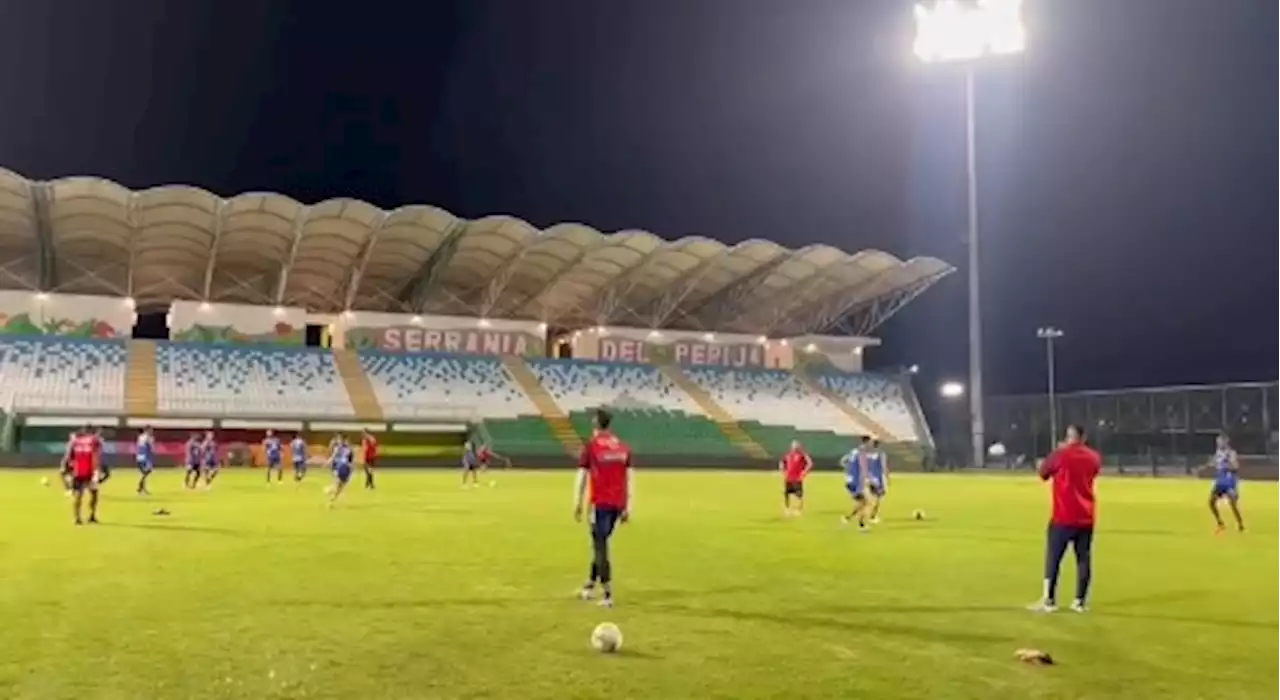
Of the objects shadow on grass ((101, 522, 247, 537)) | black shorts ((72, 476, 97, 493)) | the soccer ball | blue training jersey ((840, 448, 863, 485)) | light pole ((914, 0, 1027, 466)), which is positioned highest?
light pole ((914, 0, 1027, 466))

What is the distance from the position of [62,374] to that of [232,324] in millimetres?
11831

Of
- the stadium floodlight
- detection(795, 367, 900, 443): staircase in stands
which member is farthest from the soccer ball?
detection(795, 367, 900, 443): staircase in stands

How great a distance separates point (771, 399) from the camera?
261ft

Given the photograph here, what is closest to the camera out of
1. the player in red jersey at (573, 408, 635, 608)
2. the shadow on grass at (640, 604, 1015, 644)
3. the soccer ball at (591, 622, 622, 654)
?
the soccer ball at (591, 622, 622, 654)

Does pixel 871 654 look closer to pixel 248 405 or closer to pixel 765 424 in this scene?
pixel 248 405

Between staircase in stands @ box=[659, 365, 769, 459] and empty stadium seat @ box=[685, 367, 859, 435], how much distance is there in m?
0.55

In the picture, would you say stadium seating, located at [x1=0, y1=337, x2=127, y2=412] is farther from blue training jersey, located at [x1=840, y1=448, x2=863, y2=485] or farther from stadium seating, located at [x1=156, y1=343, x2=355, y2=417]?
blue training jersey, located at [x1=840, y1=448, x2=863, y2=485]

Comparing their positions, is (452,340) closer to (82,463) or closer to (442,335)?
(442,335)

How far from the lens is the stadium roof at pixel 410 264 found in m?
60.4

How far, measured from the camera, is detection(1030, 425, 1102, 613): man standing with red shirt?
40.7ft

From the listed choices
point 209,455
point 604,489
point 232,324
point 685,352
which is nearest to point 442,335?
point 232,324

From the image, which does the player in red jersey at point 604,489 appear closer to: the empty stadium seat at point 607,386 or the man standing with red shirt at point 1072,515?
the man standing with red shirt at point 1072,515

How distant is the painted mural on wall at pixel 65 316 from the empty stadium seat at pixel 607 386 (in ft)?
86.5

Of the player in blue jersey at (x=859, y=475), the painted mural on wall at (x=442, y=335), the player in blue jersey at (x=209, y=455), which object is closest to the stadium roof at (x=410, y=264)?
the painted mural on wall at (x=442, y=335)
